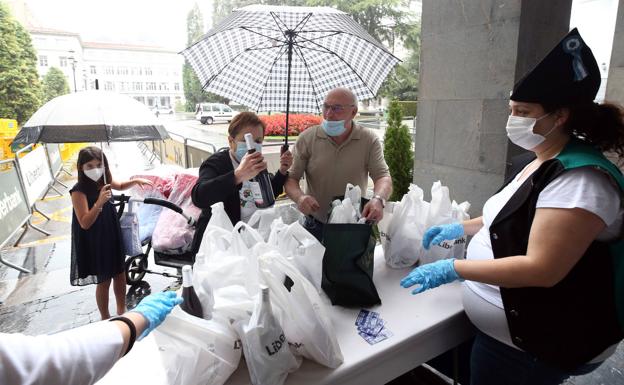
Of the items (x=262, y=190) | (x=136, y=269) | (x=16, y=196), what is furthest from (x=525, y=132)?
(x=16, y=196)

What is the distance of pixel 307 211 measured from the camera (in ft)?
7.38

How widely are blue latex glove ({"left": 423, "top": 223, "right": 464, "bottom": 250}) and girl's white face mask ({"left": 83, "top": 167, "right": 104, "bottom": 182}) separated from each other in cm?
239

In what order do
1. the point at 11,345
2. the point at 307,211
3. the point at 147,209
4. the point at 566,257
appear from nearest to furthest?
1. the point at 11,345
2. the point at 566,257
3. the point at 307,211
4. the point at 147,209

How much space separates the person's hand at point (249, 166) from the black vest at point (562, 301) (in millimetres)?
1220

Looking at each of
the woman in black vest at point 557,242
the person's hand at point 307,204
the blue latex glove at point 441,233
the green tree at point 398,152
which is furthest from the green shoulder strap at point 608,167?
the green tree at point 398,152

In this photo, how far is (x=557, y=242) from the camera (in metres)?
1.06

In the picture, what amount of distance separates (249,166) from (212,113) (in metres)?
30.9

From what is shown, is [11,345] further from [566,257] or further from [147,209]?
[147,209]

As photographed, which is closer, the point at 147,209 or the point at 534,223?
the point at 534,223

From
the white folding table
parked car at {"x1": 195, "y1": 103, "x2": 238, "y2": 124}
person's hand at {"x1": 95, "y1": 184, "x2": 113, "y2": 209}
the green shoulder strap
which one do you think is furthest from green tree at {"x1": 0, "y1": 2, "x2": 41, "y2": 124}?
the green shoulder strap

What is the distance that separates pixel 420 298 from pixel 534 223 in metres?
0.70

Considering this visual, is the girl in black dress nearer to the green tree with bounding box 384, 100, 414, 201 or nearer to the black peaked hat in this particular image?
the black peaked hat

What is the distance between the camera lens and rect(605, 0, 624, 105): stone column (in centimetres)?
491

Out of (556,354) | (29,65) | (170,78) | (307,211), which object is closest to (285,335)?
(556,354)
